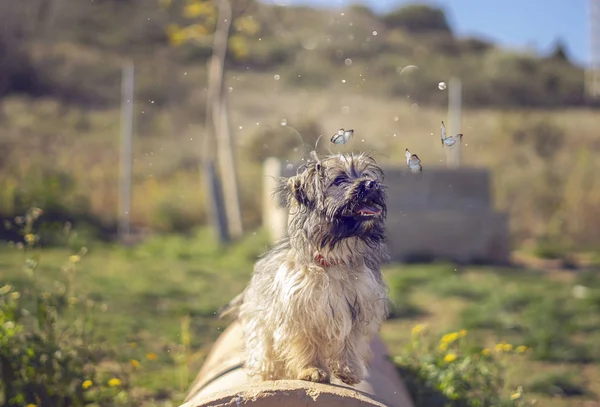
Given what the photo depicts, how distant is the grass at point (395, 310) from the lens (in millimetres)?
6637

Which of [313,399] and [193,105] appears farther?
[193,105]

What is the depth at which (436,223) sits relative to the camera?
482 inches

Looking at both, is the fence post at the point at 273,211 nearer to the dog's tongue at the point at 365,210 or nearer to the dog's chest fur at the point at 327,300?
the dog's chest fur at the point at 327,300

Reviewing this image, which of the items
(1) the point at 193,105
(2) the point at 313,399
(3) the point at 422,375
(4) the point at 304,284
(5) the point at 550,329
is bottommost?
(5) the point at 550,329

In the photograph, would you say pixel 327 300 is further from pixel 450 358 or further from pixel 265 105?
pixel 265 105

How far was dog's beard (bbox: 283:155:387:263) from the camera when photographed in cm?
372

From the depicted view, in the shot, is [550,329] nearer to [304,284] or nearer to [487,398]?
[487,398]

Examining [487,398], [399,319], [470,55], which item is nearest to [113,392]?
[487,398]

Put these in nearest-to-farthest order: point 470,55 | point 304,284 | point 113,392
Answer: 1. point 304,284
2. point 113,392
3. point 470,55

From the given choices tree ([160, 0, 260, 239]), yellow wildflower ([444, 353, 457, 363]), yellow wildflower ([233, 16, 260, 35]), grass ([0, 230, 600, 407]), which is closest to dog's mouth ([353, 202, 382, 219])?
yellow wildflower ([444, 353, 457, 363])

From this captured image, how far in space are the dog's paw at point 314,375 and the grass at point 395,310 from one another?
177 centimetres

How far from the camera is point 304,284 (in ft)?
12.5

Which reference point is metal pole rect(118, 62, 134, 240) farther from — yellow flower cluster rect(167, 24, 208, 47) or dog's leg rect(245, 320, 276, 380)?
dog's leg rect(245, 320, 276, 380)

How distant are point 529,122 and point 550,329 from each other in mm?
11396
